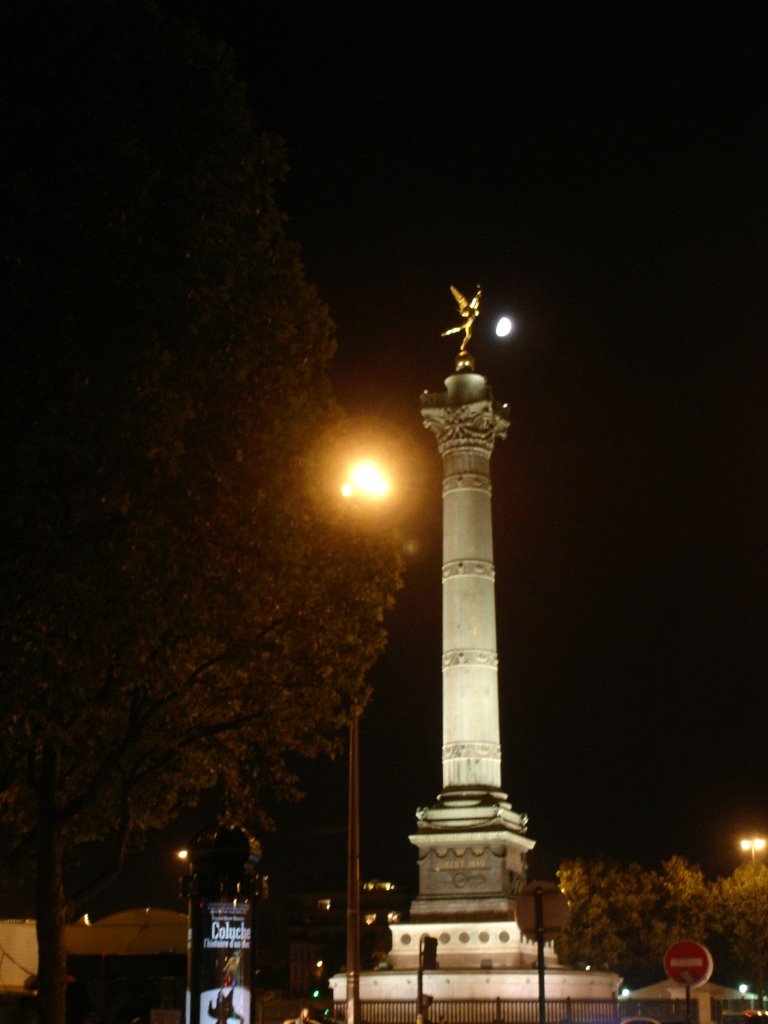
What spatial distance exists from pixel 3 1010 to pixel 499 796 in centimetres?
2409

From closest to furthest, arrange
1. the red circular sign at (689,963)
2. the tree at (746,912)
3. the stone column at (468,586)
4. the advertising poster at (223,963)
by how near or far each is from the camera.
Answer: the red circular sign at (689,963)
the advertising poster at (223,963)
the stone column at (468,586)
the tree at (746,912)

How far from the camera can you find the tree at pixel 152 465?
14922 mm

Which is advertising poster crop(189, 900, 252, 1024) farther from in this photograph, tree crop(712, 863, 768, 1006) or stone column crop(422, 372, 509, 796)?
tree crop(712, 863, 768, 1006)

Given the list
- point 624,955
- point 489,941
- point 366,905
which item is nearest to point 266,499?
point 489,941

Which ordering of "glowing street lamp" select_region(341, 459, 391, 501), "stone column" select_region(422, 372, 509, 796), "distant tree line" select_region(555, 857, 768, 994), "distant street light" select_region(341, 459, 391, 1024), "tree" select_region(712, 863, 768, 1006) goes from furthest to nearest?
"distant tree line" select_region(555, 857, 768, 994)
"tree" select_region(712, 863, 768, 1006)
"stone column" select_region(422, 372, 509, 796)
"distant street light" select_region(341, 459, 391, 1024)
"glowing street lamp" select_region(341, 459, 391, 501)

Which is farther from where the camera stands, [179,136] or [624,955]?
[624,955]

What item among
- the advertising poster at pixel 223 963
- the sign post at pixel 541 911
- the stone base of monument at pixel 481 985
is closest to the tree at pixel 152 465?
the advertising poster at pixel 223 963

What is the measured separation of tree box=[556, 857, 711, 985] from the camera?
198 feet

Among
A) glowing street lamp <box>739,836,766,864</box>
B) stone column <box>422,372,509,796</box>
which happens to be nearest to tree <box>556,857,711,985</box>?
glowing street lamp <box>739,836,766,864</box>

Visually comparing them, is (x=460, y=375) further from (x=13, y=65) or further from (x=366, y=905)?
(x=366, y=905)

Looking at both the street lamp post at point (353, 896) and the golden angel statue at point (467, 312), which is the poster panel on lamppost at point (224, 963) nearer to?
the street lamp post at point (353, 896)

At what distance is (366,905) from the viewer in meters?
106

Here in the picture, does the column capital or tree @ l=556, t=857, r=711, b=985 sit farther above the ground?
the column capital

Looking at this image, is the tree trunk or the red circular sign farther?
the tree trunk
